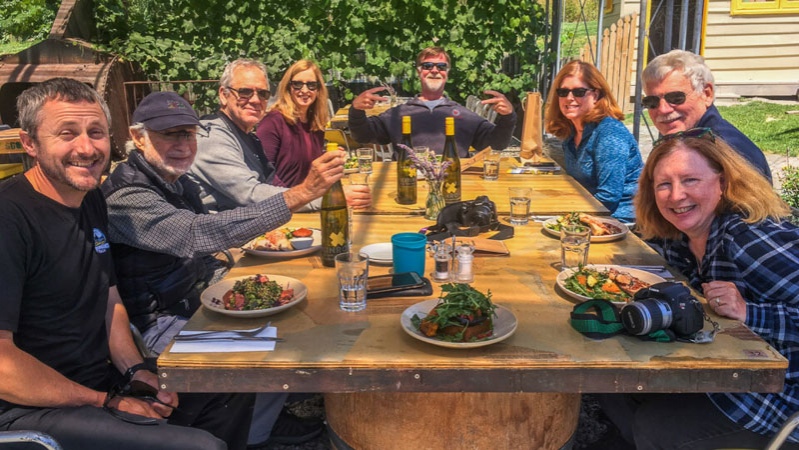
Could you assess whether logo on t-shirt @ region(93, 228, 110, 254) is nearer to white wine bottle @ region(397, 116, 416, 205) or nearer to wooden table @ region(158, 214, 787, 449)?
wooden table @ region(158, 214, 787, 449)

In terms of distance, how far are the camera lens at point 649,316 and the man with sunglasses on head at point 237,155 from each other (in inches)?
56.3

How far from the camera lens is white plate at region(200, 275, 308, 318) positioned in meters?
1.90

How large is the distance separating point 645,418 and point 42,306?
1.95m

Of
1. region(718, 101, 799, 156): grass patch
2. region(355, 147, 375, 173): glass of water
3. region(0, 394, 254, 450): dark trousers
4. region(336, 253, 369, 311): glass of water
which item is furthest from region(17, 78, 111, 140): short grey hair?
region(718, 101, 799, 156): grass patch

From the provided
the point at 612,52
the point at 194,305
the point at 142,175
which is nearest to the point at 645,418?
the point at 194,305

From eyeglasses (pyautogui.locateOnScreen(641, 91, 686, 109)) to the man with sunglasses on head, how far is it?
1.58 meters

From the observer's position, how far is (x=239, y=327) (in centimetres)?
187

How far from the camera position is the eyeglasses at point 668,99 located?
3371 mm

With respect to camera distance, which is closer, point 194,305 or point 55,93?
point 55,93

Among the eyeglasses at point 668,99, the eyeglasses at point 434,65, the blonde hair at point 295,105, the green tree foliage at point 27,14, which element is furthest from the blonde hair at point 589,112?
the green tree foliage at point 27,14

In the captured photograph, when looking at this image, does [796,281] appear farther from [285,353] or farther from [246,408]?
[246,408]

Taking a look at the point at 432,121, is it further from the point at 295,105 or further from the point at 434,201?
the point at 434,201

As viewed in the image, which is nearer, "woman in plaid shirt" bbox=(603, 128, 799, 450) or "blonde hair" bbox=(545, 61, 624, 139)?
"woman in plaid shirt" bbox=(603, 128, 799, 450)

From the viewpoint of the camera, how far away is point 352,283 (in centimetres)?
197
